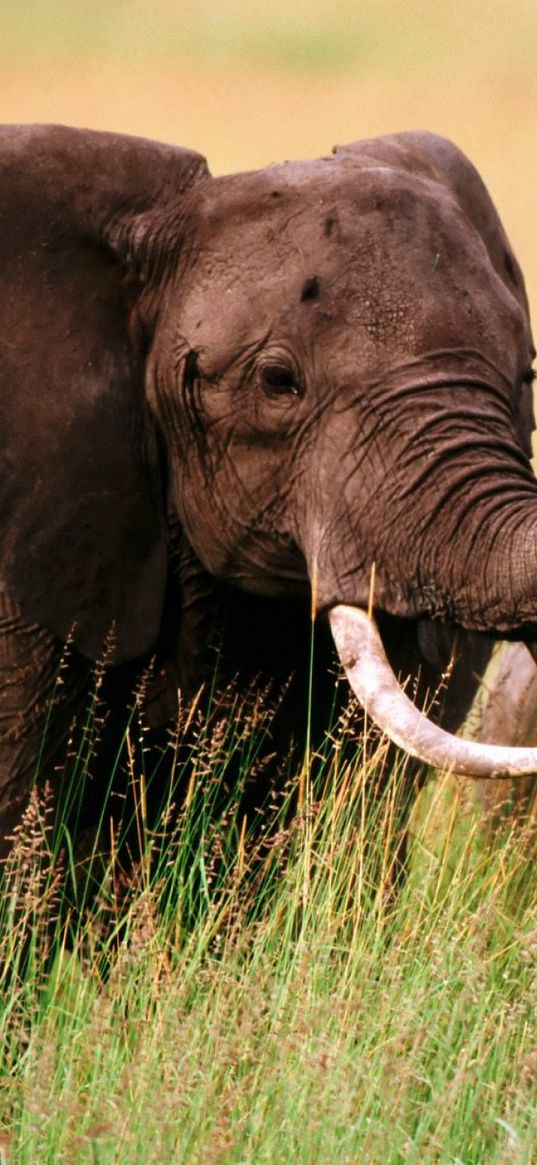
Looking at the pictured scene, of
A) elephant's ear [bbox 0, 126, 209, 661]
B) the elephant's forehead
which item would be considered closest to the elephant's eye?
the elephant's forehead

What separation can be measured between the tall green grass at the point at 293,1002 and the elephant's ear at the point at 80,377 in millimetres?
408

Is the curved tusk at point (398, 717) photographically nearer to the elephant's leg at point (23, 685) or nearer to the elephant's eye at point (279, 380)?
the elephant's eye at point (279, 380)

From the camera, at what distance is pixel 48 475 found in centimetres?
526

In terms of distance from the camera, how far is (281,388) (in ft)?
16.5

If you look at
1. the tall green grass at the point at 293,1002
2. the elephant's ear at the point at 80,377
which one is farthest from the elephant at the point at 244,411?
the tall green grass at the point at 293,1002

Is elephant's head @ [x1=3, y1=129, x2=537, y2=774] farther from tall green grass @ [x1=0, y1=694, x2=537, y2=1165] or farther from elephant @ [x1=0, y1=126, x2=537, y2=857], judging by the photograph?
tall green grass @ [x1=0, y1=694, x2=537, y2=1165]

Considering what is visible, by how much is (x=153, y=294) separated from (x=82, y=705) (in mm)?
882

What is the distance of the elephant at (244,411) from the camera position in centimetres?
486

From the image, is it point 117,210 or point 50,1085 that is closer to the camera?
point 50,1085

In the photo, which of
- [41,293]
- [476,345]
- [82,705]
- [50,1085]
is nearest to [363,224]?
[476,345]

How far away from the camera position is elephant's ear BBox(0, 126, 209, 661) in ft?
17.2

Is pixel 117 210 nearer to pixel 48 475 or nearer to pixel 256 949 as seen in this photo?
pixel 48 475

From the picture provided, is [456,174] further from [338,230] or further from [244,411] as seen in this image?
[244,411]

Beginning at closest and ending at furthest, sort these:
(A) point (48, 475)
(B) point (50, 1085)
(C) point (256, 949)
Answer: (B) point (50, 1085) < (C) point (256, 949) < (A) point (48, 475)
